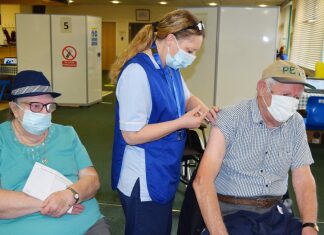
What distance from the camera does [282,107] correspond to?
1612mm

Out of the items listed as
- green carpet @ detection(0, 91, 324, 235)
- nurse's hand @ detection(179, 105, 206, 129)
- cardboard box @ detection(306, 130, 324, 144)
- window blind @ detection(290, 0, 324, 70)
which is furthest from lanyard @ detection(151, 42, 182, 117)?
window blind @ detection(290, 0, 324, 70)

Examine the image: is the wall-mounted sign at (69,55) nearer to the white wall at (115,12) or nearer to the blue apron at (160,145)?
the blue apron at (160,145)

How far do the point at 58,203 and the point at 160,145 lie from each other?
1.57 feet

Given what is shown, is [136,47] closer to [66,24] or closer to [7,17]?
[66,24]

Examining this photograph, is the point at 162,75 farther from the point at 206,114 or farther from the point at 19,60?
the point at 19,60

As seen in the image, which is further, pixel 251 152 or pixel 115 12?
pixel 115 12

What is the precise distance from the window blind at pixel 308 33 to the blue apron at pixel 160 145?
6737 millimetres

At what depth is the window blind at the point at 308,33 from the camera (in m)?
7.80

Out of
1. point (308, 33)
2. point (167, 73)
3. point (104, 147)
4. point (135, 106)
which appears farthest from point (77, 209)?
point (308, 33)

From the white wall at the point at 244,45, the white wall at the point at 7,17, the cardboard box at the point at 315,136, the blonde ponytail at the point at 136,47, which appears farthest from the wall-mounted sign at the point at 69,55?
the blonde ponytail at the point at 136,47

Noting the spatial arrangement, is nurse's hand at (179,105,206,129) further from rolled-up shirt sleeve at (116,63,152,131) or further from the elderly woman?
the elderly woman

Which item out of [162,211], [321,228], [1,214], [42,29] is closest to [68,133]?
[1,214]

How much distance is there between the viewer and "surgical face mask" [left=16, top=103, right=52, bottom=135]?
1639 mm

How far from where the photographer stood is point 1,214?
1.52 meters
